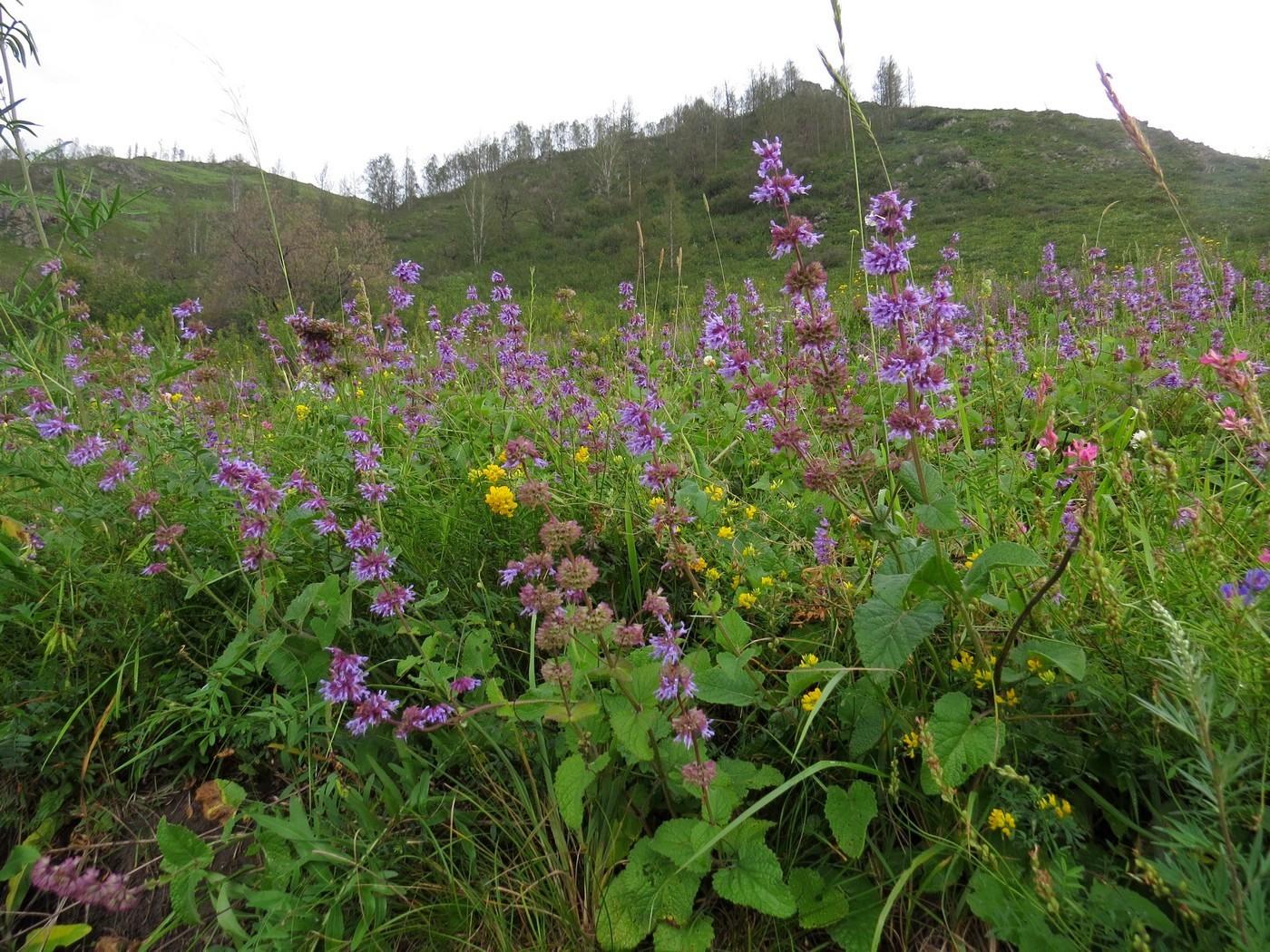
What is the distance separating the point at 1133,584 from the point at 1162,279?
8.56 metres

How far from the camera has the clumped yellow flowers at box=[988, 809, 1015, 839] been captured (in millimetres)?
1177

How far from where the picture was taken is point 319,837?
1385mm

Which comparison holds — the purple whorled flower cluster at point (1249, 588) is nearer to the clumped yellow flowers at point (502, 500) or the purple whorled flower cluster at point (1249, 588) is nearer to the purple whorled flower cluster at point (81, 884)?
the clumped yellow flowers at point (502, 500)

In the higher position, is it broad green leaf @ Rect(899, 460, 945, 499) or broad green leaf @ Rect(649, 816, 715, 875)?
broad green leaf @ Rect(899, 460, 945, 499)

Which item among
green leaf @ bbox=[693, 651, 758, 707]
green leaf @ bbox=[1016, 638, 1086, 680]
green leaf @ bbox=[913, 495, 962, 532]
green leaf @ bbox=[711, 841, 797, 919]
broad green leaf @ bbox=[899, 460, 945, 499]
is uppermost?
broad green leaf @ bbox=[899, 460, 945, 499]

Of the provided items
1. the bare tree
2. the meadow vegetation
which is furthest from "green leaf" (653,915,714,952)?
the bare tree

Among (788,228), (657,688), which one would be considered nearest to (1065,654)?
(657,688)

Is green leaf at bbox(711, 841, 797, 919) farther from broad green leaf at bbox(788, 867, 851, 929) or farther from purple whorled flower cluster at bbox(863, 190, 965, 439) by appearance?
purple whorled flower cluster at bbox(863, 190, 965, 439)

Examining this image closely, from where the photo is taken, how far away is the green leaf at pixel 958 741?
1177 millimetres

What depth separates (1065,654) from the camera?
1.20m

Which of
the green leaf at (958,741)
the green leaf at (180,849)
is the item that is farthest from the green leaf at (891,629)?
the green leaf at (180,849)

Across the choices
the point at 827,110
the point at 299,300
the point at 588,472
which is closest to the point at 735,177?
the point at 827,110

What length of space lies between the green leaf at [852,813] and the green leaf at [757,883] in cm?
15

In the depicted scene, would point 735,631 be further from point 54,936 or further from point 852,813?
point 54,936
